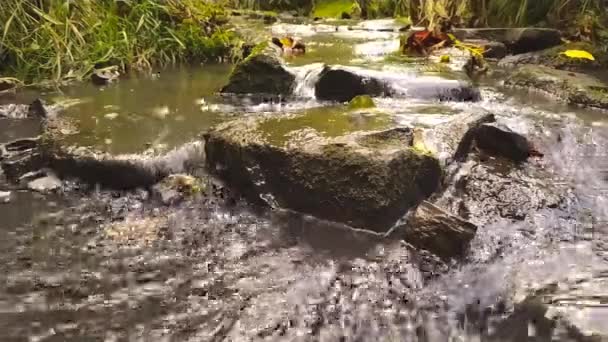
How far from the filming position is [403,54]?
5.12 metres

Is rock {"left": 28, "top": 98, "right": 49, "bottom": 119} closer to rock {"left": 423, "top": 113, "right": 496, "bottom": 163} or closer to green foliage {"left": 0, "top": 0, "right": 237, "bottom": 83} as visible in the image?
green foliage {"left": 0, "top": 0, "right": 237, "bottom": 83}

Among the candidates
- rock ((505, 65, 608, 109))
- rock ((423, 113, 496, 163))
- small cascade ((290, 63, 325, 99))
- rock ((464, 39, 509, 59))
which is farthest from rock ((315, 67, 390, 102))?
rock ((464, 39, 509, 59))

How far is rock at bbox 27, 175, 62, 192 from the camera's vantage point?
3.02 metres

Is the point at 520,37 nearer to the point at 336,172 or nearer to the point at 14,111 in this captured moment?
the point at 336,172

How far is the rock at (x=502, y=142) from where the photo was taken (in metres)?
3.22

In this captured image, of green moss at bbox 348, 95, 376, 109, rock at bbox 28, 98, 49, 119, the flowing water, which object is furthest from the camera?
rock at bbox 28, 98, 49, 119

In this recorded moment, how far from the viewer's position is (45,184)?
10.0 ft

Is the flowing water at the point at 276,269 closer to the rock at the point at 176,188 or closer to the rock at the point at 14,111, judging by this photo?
the rock at the point at 176,188

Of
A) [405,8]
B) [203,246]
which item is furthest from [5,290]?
[405,8]

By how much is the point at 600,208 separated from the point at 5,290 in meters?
2.51

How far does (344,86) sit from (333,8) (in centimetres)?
449

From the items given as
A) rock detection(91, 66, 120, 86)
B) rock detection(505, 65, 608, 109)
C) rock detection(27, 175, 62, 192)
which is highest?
rock detection(91, 66, 120, 86)

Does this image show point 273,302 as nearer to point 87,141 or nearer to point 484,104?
point 87,141

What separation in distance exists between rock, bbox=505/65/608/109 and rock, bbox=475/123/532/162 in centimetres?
120
